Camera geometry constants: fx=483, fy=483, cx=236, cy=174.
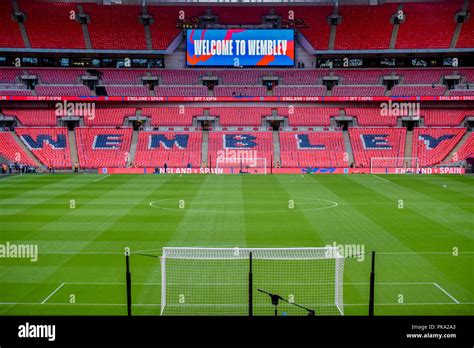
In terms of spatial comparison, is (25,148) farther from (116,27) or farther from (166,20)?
(166,20)

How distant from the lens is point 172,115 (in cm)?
5988

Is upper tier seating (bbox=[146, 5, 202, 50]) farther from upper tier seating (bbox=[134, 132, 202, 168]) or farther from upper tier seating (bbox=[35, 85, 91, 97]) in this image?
upper tier seating (bbox=[134, 132, 202, 168])

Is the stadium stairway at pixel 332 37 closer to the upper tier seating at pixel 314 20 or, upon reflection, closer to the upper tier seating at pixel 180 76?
the upper tier seating at pixel 314 20

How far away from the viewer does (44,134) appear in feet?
183

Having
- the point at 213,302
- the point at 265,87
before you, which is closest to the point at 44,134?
the point at 265,87

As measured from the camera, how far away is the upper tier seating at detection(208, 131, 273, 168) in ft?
175

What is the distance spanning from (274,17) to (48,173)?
35415 mm

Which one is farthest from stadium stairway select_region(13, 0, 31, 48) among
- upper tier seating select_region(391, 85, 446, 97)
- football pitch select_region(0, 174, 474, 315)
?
upper tier seating select_region(391, 85, 446, 97)

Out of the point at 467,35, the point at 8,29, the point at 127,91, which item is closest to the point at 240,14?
the point at 127,91

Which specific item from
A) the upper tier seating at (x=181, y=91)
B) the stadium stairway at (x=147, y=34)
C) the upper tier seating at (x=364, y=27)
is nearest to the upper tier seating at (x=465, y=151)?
the upper tier seating at (x=364, y=27)

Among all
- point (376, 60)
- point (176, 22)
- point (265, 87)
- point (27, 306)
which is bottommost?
point (27, 306)

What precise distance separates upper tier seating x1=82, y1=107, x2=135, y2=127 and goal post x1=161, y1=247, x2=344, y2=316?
4305 centimetres

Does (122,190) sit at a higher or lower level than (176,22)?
lower

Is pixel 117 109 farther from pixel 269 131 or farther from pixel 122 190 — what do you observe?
pixel 122 190
